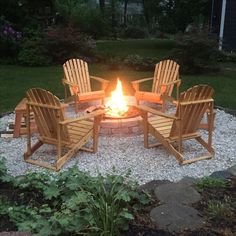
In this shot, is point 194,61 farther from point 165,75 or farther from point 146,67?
point 165,75

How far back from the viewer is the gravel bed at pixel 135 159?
424cm

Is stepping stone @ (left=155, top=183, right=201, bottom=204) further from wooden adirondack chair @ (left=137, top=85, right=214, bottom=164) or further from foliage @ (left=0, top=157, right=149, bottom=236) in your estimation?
wooden adirondack chair @ (left=137, top=85, right=214, bottom=164)

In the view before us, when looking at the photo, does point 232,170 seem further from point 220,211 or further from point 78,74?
point 78,74

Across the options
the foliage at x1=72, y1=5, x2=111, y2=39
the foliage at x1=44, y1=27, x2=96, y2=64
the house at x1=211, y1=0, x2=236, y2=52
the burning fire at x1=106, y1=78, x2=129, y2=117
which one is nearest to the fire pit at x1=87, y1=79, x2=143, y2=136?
the burning fire at x1=106, y1=78, x2=129, y2=117

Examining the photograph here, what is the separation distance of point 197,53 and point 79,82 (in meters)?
4.73

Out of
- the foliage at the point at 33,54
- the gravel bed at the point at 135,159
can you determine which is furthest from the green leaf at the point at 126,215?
the foliage at the point at 33,54

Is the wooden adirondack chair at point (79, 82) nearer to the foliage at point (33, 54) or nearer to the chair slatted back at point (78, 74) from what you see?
the chair slatted back at point (78, 74)

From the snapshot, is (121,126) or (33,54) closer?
(121,126)

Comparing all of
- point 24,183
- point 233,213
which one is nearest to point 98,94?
point 24,183

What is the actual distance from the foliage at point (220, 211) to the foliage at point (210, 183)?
1.43ft

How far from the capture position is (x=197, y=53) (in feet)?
34.7

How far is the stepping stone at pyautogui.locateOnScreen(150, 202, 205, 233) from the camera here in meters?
2.67

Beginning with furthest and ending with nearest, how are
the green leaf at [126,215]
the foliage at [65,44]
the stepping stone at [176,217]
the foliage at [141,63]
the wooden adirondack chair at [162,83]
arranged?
1. the foliage at [65,44]
2. the foliage at [141,63]
3. the wooden adirondack chair at [162,83]
4. the stepping stone at [176,217]
5. the green leaf at [126,215]

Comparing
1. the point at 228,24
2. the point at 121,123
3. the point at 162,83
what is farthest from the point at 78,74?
the point at 228,24
